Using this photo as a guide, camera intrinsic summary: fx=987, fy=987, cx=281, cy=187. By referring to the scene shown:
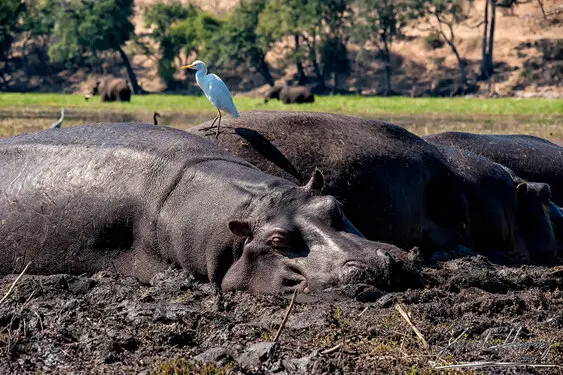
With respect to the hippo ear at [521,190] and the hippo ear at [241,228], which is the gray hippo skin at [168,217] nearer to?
the hippo ear at [241,228]

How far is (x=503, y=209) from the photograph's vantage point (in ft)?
29.7

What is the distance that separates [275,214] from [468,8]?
76008 mm

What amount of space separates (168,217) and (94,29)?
231ft

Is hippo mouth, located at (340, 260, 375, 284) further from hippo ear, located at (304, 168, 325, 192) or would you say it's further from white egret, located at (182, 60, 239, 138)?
white egret, located at (182, 60, 239, 138)

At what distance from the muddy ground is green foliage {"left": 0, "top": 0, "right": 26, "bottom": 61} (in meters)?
75.8

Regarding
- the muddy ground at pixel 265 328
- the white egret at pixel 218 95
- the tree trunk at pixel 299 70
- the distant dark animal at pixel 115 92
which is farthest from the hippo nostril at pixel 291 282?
the tree trunk at pixel 299 70

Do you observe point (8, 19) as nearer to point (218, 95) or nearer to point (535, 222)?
point (218, 95)

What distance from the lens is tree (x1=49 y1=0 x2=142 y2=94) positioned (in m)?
75.1

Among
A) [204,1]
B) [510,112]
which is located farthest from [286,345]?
[204,1]

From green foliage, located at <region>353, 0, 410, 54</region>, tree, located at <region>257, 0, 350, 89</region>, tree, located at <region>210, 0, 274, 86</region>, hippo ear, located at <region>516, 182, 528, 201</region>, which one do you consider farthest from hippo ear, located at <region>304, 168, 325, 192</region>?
tree, located at <region>210, 0, 274, 86</region>

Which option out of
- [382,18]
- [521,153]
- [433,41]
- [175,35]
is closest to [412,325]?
[521,153]

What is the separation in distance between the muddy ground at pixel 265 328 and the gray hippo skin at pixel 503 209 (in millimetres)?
2423

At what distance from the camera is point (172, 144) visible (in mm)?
7133

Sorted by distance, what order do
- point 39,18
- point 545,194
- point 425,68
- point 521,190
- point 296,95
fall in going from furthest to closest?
point 39,18
point 425,68
point 296,95
point 545,194
point 521,190
